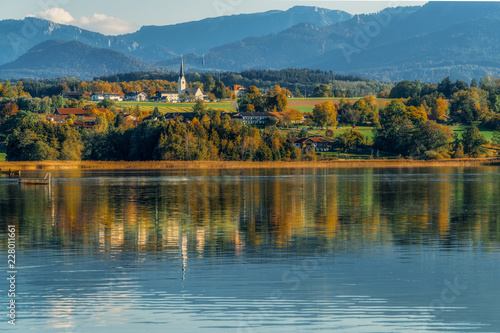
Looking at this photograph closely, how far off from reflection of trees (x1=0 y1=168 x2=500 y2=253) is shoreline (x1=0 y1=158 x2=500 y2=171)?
4224cm

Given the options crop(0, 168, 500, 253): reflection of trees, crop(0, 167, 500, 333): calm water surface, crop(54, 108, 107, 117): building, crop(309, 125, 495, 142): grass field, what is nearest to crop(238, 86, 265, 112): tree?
crop(309, 125, 495, 142): grass field

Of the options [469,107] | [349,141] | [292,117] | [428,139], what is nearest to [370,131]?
[349,141]

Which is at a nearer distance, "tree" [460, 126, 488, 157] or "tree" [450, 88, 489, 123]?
"tree" [460, 126, 488, 157]

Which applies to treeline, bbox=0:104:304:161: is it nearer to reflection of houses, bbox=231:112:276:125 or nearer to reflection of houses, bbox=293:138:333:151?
reflection of houses, bbox=293:138:333:151

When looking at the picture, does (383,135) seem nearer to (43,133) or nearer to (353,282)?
(43,133)

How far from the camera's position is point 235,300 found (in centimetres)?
1698

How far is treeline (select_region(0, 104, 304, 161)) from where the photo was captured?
10144 cm

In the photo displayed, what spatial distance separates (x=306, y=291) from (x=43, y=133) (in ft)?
303

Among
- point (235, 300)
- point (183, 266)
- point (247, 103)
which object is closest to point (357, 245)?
point (183, 266)

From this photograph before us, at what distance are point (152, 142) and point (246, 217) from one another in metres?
73.3

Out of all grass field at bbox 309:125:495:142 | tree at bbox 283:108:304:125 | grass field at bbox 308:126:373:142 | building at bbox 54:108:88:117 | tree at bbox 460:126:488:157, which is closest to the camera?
tree at bbox 460:126:488:157

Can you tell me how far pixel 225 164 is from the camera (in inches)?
4198

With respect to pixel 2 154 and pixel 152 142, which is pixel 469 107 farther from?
pixel 2 154

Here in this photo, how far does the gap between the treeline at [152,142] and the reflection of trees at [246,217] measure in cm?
4417
